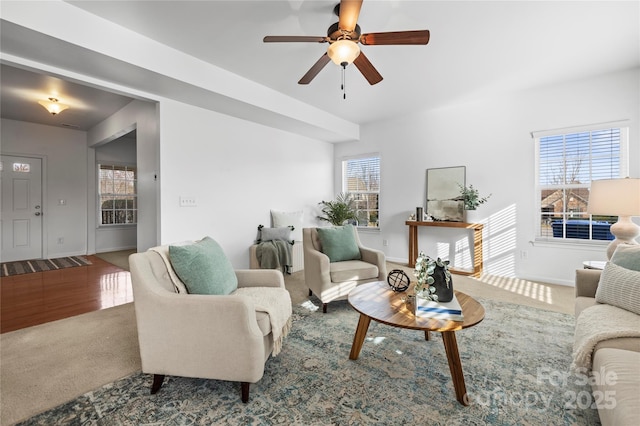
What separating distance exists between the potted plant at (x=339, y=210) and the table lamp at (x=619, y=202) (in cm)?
362

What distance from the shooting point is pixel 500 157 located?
4.36m

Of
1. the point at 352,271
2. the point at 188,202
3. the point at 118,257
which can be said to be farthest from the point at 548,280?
the point at 118,257

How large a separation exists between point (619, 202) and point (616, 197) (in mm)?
50

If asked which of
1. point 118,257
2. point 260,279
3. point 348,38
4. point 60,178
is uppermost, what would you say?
point 348,38

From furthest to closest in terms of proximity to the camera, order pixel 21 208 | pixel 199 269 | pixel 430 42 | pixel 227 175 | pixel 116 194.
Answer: pixel 116 194 < pixel 21 208 < pixel 227 175 < pixel 430 42 < pixel 199 269

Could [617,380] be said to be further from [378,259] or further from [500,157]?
[500,157]

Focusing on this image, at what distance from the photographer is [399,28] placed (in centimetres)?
267

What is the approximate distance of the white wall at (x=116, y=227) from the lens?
6457 mm

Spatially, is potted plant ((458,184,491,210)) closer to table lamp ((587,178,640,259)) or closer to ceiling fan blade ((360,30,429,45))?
table lamp ((587,178,640,259))

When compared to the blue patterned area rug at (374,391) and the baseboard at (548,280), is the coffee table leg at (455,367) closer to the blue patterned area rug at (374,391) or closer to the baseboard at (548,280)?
the blue patterned area rug at (374,391)

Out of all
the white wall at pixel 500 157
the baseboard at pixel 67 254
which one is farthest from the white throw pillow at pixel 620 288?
the baseboard at pixel 67 254

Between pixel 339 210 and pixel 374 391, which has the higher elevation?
pixel 339 210

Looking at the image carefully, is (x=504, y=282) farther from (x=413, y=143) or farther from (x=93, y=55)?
(x=93, y=55)

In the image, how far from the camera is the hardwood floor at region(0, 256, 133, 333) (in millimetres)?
2924
